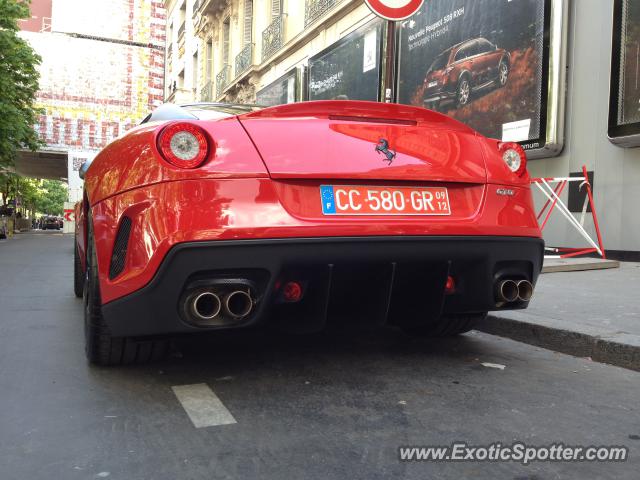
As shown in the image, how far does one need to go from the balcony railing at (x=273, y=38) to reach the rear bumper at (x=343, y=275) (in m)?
18.0

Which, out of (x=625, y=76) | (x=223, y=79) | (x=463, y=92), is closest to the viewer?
Result: (x=625, y=76)

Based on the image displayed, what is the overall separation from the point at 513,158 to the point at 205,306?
68.9 inches

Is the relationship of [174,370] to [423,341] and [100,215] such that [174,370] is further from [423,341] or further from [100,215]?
[423,341]

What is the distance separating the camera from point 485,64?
1022 centimetres

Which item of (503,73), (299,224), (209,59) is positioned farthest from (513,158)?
(209,59)

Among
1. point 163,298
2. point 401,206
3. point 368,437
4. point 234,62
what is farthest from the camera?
point 234,62

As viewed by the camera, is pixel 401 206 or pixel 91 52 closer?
pixel 401 206

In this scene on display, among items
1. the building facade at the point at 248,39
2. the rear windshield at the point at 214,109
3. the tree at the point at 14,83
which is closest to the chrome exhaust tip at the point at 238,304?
the rear windshield at the point at 214,109

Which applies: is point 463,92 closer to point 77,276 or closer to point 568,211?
point 568,211

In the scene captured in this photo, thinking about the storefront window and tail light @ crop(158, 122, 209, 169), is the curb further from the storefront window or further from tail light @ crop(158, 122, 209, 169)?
the storefront window

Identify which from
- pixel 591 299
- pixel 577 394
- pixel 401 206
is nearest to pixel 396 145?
pixel 401 206

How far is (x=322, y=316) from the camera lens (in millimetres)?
2857

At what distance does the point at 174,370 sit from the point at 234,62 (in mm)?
23656

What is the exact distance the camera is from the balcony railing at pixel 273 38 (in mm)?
19891
